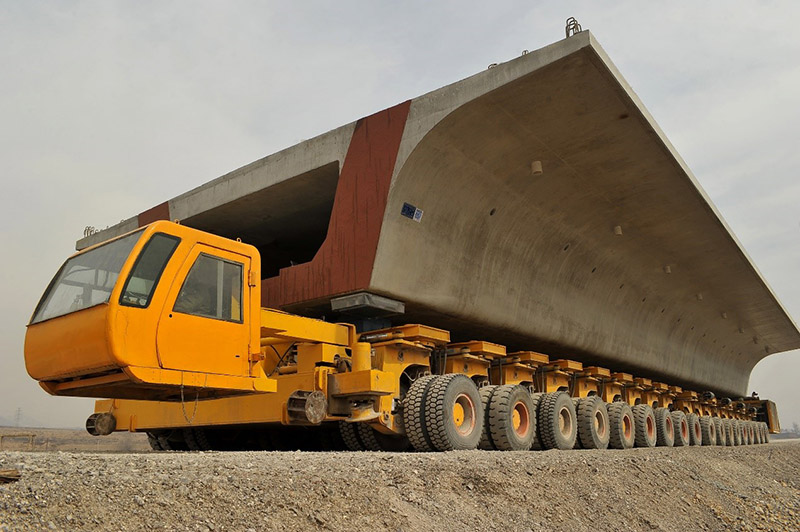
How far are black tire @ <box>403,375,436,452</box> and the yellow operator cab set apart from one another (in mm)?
2049

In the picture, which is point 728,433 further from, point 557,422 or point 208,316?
point 208,316

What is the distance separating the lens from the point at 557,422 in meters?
10.6

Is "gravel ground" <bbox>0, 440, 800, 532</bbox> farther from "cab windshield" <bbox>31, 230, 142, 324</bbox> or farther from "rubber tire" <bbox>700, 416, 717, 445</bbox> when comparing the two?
"rubber tire" <bbox>700, 416, 717, 445</bbox>

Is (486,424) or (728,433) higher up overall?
(486,424)

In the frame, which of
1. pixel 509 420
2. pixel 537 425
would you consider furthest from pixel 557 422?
pixel 509 420

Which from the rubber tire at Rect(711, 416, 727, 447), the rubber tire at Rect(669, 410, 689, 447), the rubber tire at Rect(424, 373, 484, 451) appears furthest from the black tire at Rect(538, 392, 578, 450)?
the rubber tire at Rect(711, 416, 727, 447)

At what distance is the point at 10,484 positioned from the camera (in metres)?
3.19

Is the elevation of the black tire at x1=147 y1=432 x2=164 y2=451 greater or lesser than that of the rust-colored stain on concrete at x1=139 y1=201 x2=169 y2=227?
lesser

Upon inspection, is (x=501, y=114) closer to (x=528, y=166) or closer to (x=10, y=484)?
(x=528, y=166)

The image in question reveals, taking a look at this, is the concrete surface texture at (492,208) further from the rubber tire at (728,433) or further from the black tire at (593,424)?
the rubber tire at (728,433)

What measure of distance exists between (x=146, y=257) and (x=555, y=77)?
18.4 feet

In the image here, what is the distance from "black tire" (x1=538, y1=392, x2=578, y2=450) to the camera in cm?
→ 1044

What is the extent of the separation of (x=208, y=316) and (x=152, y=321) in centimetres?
58

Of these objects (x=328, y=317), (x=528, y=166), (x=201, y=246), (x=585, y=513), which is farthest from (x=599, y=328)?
(x=201, y=246)
